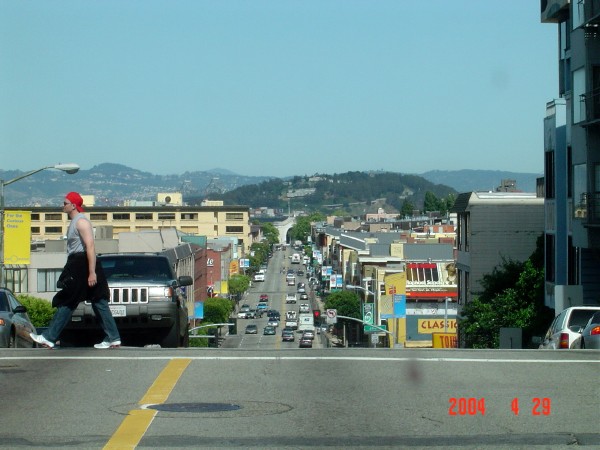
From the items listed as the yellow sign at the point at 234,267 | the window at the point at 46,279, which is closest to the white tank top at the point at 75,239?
the window at the point at 46,279

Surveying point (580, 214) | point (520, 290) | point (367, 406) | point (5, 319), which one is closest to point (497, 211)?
point (520, 290)

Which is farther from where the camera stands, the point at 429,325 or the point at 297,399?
the point at 429,325

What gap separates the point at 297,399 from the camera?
10.5m

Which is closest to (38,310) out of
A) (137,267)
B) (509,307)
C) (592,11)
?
(509,307)

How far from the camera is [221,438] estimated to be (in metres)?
8.71

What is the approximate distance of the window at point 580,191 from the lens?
109ft

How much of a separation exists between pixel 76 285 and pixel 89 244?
0.65 m

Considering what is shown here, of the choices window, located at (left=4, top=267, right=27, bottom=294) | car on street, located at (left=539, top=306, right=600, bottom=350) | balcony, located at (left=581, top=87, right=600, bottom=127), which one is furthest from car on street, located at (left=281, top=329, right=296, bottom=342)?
car on street, located at (left=539, top=306, right=600, bottom=350)

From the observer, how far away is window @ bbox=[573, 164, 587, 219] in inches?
1310

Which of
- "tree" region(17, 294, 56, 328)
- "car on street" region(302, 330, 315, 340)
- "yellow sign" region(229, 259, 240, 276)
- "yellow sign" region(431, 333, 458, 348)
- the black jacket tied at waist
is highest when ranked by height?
the black jacket tied at waist

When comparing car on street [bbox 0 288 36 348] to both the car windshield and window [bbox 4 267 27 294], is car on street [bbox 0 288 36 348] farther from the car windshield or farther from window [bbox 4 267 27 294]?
window [bbox 4 267 27 294]

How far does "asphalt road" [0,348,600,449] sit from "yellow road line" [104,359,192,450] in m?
0.01

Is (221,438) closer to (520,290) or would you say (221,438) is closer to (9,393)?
(9,393)

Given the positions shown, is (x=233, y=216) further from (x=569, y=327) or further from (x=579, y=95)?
(x=569, y=327)
